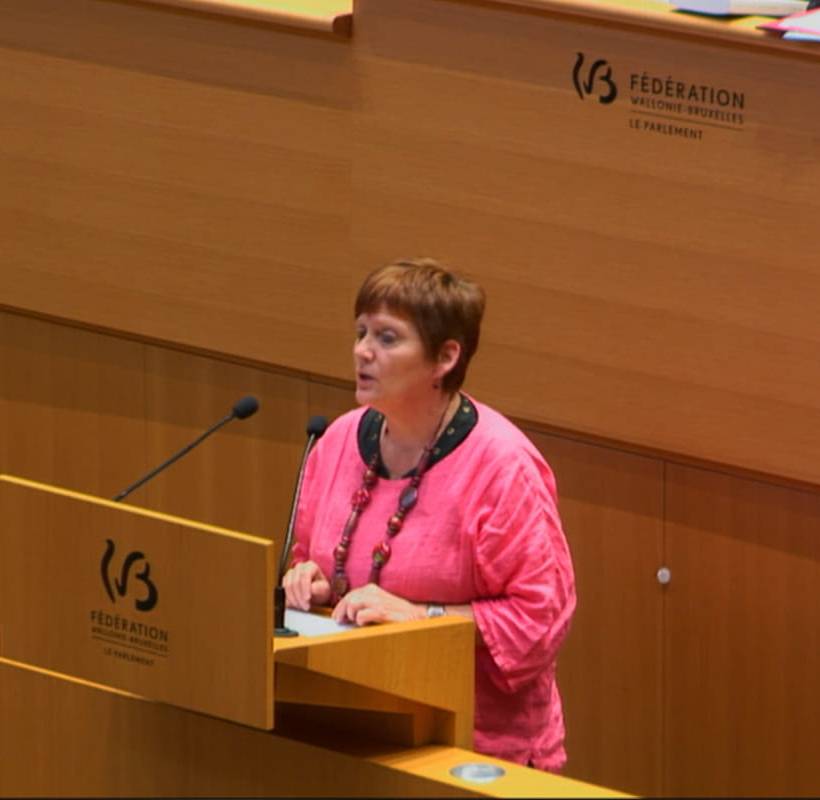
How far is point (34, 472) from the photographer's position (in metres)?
4.15

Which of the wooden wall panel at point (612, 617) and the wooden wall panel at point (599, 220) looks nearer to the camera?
the wooden wall panel at point (599, 220)

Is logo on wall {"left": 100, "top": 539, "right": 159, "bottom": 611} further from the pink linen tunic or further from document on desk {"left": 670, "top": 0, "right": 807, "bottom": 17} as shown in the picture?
document on desk {"left": 670, "top": 0, "right": 807, "bottom": 17}

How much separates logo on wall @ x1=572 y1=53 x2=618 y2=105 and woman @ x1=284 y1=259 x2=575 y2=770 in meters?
0.69

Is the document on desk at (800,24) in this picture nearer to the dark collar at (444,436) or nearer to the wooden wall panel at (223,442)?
the dark collar at (444,436)

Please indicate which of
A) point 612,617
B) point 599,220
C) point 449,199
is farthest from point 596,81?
point 612,617

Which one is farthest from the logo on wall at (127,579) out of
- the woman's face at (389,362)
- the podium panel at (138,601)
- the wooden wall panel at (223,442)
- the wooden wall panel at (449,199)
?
the wooden wall panel at (223,442)

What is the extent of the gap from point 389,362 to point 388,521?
0.64ft

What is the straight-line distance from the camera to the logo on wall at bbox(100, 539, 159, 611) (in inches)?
92.0

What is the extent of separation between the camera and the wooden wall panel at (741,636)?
3.30 m

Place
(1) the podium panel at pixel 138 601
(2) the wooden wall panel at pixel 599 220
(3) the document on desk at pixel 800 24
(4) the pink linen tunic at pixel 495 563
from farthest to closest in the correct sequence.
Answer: (2) the wooden wall panel at pixel 599 220 < (3) the document on desk at pixel 800 24 < (4) the pink linen tunic at pixel 495 563 < (1) the podium panel at pixel 138 601

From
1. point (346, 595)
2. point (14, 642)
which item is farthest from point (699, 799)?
point (14, 642)

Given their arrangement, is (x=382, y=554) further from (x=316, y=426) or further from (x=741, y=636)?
(x=741, y=636)

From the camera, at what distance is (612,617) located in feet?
11.5

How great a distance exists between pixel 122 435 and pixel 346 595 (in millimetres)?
1513
